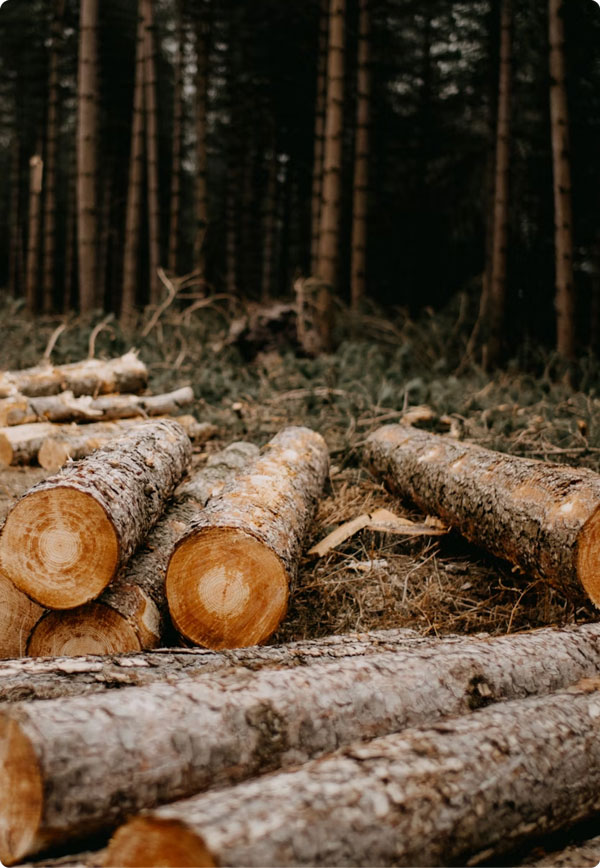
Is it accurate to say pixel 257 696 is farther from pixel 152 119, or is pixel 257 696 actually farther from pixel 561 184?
pixel 152 119

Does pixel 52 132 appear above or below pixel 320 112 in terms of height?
below

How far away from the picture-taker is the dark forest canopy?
1069cm

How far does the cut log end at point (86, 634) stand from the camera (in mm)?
2588

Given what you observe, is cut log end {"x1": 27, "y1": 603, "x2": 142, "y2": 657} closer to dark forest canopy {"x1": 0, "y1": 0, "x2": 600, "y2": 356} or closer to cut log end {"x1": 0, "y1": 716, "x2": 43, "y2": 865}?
cut log end {"x1": 0, "y1": 716, "x2": 43, "y2": 865}

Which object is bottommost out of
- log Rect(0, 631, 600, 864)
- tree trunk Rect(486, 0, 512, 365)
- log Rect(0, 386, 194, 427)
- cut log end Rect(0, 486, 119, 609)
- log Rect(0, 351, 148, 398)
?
log Rect(0, 631, 600, 864)

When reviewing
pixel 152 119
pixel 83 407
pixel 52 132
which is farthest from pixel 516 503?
pixel 52 132

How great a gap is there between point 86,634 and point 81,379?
3.42 meters

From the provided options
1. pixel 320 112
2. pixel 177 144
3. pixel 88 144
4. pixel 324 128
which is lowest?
pixel 88 144

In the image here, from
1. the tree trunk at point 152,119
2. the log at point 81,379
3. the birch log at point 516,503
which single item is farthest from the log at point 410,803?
the tree trunk at point 152,119

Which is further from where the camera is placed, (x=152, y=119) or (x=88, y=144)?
(x=152, y=119)

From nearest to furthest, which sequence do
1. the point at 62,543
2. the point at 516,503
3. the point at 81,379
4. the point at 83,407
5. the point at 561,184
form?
the point at 62,543
the point at 516,503
the point at 83,407
the point at 81,379
the point at 561,184

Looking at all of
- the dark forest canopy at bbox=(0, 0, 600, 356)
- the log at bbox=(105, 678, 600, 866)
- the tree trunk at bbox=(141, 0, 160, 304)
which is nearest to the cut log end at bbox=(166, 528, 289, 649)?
the log at bbox=(105, 678, 600, 866)

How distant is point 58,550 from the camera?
2.49 m

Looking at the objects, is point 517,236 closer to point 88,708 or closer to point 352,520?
point 352,520
